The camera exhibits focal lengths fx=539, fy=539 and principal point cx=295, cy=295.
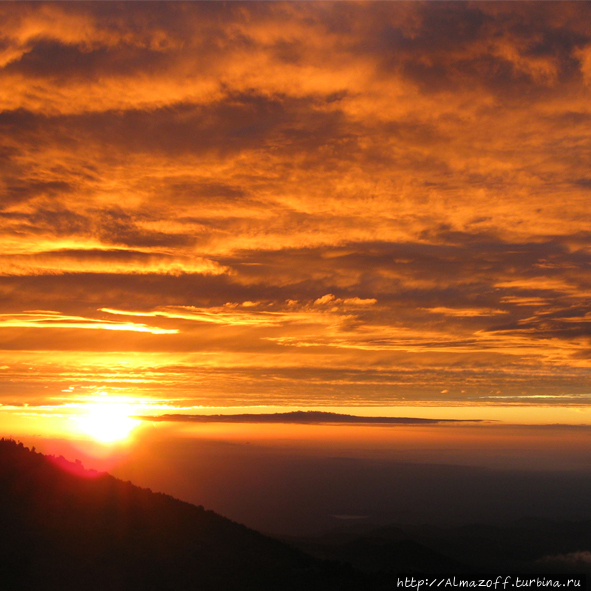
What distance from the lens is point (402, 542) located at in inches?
5965

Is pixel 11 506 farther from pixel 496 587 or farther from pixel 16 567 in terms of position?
pixel 496 587

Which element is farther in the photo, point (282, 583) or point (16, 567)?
point (282, 583)

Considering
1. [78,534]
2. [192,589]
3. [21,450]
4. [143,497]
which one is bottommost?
[192,589]

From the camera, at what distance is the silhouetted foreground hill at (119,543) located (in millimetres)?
39250

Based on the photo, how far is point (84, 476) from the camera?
5516 cm

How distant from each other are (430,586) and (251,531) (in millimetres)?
Answer: 27510

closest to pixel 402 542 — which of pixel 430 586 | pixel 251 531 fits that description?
pixel 430 586

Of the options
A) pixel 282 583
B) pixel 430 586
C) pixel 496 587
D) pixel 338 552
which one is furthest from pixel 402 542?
pixel 282 583

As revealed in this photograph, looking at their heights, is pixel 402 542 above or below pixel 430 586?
above

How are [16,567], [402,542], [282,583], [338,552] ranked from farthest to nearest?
[402,542] → [338,552] → [282,583] → [16,567]

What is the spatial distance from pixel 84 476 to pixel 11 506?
944 centimetres

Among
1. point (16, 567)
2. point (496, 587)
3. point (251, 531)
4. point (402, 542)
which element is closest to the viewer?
point (16, 567)

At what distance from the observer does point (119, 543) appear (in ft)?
145

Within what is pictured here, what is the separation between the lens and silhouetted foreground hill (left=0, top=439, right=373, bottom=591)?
39.2m
